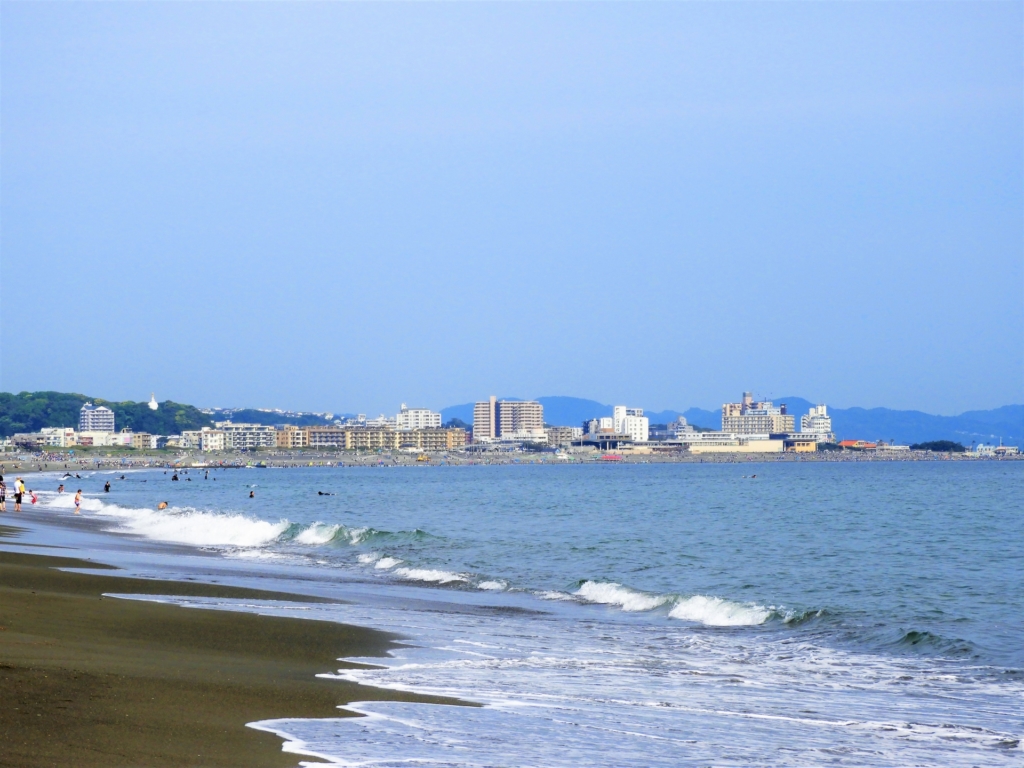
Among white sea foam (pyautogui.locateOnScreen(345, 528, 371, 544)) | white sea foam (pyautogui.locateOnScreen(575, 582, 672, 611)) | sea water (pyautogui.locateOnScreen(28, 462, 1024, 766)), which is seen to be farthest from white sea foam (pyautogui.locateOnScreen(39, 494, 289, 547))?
white sea foam (pyautogui.locateOnScreen(575, 582, 672, 611))

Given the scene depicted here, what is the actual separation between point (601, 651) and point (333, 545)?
2119cm

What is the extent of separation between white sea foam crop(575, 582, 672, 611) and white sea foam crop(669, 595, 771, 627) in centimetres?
64

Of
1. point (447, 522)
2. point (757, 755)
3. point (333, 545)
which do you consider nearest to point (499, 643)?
point (757, 755)

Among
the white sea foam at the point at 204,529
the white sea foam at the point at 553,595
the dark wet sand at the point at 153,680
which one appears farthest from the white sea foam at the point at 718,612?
the white sea foam at the point at 204,529

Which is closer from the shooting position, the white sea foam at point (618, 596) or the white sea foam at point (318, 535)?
the white sea foam at point (618, 596)

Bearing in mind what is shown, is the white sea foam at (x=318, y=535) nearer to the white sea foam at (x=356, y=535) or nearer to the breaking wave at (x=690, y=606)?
the white sea foam at (x=356, y=535)

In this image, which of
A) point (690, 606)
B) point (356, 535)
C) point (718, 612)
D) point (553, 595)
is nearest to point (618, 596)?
point (553, 595)

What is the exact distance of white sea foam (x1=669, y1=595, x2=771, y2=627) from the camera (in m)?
18.6

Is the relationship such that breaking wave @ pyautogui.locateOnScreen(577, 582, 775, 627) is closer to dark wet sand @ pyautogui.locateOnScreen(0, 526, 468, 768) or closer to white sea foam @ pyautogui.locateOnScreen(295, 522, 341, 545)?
dark wet sand @ pyautogui.locateOnScreen(0, 526, 468, 768)

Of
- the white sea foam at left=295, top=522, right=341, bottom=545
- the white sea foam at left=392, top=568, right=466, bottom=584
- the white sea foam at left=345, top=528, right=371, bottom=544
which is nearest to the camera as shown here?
the white sea foam at left=392, top=568, right=466, bottom=584

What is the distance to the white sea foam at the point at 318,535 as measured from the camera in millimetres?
36062

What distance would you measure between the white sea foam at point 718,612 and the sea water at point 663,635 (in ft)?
0.19

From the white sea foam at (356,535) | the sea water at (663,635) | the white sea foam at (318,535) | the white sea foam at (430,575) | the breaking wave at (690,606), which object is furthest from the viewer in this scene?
the white sea foam at (318,535)

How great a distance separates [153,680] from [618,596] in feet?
42.4
